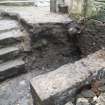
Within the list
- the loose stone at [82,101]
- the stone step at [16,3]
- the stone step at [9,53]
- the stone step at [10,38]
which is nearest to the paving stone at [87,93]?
the loose stone at [82,101]

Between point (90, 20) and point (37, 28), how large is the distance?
34.9 inches

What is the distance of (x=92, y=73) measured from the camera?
6.59 ft

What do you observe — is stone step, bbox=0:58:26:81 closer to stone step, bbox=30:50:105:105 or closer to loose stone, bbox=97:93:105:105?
stone step, bbox=30:50:105:105

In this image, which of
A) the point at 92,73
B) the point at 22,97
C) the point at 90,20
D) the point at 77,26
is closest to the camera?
the point at 92,73

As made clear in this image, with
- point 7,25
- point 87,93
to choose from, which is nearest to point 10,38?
Answer: point 7,25

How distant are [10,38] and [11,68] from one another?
0.56 metres

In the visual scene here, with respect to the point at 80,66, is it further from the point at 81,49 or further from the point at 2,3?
the point at 2,3

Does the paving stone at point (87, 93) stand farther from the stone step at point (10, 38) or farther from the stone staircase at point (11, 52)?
the stone step at point (10, 38)

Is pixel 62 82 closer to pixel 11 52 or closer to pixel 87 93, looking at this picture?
pixel 87 93

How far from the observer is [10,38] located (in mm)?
3236

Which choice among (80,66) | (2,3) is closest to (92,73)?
(80,66)

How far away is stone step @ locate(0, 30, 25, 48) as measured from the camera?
3197mm

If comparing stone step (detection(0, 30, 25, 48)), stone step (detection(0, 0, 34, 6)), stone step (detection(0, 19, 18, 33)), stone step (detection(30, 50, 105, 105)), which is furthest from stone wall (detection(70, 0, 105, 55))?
stone step (detection(0, 0, 34, 6))

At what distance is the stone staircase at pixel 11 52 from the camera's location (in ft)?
9.91
